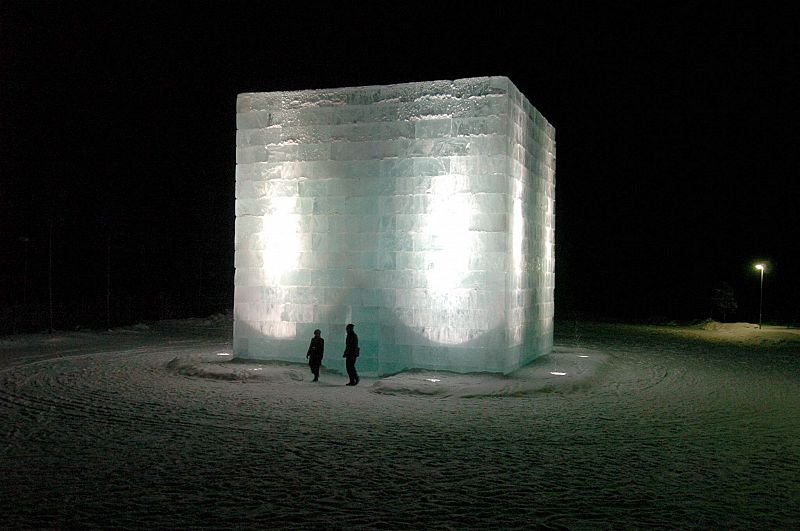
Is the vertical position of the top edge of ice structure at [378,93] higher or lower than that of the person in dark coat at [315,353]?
higher

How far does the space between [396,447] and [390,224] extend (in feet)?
27.8

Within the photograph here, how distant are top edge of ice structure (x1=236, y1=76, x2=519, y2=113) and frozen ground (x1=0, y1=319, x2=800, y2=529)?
6.64 m

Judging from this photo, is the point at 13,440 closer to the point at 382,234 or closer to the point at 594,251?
the point at 382,234

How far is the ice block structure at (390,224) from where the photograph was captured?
57.2ft

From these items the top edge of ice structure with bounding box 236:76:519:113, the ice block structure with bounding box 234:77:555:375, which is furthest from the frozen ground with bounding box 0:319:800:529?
the top edge of ice structure with bounding box 236:76:519:113

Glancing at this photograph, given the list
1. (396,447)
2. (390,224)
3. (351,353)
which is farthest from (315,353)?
(396,447)

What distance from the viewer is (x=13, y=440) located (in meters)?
10.6

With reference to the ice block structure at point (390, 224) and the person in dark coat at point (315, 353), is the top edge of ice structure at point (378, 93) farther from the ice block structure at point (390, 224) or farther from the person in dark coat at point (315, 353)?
the person in dark coat at point (315, 353)

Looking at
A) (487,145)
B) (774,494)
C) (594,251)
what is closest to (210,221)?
(594,251)

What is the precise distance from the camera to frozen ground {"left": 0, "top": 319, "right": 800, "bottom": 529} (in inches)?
295

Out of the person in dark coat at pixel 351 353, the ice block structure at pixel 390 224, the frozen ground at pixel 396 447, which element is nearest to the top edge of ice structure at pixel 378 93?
the ice block structure at pixel 390 224

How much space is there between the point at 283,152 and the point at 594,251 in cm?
5113

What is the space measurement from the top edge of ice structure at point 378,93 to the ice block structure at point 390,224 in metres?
0.03

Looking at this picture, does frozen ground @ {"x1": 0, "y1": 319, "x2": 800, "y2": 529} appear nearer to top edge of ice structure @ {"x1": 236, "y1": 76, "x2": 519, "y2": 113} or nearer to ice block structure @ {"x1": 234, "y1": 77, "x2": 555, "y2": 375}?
ice block structure @ {"x1": 234, "y1": 77, "x2": 555, "y2": 375}
